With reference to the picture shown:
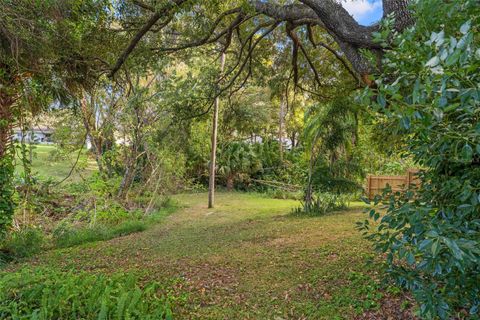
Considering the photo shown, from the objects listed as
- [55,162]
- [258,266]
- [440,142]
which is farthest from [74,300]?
[55,162]

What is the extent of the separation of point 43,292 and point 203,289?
1.38 m

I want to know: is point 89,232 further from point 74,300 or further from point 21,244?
point 74,300

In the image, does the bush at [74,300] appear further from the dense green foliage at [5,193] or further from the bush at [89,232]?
the bush at [89,232]

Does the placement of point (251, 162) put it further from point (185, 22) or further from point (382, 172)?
point (185, 22)

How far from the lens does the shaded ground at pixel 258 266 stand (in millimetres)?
2760

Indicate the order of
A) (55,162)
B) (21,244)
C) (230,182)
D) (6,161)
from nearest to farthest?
(6,161) < (21,244) < (55,162) < (230,182)

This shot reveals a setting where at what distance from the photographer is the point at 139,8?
4.28m

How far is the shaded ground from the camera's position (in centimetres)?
276

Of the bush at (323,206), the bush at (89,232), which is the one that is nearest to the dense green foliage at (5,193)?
the bush at (89,232)

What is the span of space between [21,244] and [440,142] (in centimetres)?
529

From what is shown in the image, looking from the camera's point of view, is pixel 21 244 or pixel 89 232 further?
pixel 89 232

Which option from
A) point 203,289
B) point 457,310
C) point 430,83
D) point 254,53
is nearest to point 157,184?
point 254,53

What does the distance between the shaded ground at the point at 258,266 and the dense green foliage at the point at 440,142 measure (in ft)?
2.15

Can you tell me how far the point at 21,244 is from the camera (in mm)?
4641
